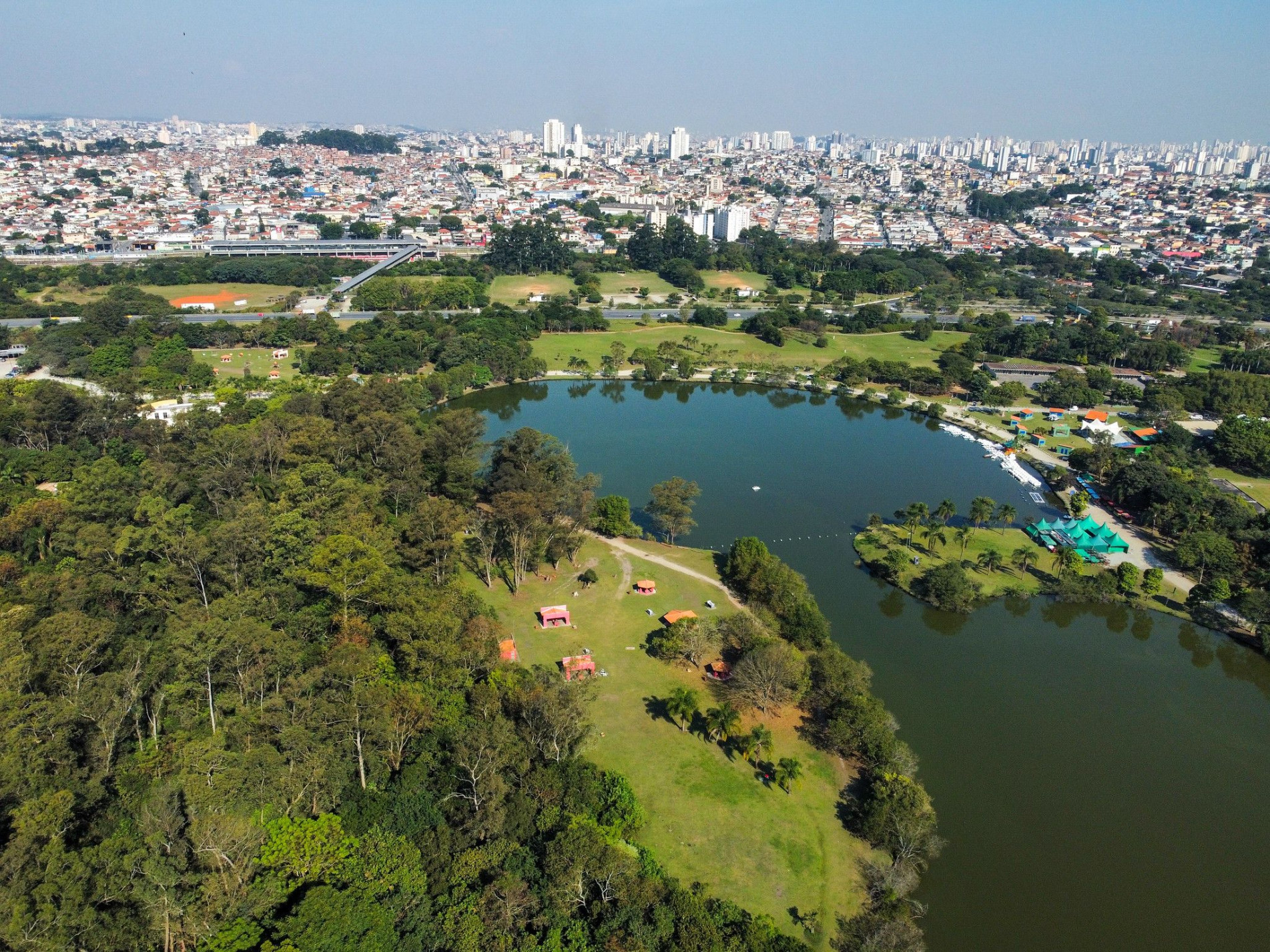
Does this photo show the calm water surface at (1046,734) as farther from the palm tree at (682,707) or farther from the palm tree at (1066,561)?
the palm tree at (682,707)

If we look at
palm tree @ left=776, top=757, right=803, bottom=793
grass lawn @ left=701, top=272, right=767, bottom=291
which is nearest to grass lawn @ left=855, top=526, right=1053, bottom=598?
palm tree @ left=776, top=757, right=803, bottom=793

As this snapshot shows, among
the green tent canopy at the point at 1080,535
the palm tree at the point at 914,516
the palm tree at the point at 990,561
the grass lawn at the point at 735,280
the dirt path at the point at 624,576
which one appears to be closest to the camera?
the dirt path at the point at 624,576

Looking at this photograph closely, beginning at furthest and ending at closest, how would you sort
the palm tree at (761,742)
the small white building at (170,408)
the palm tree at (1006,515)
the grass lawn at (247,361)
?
the grass lawn at (247,361) → the small white building at (170,408) → the palm tree at (1006,515) → the palm tree at (761,742)

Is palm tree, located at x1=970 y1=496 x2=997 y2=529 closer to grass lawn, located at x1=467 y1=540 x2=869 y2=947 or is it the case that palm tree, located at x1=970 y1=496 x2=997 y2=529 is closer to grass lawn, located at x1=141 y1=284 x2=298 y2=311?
grass lawn, located at x1=467 y1=540 x2=869 y2=947

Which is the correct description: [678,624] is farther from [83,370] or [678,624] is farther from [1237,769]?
[83,370]

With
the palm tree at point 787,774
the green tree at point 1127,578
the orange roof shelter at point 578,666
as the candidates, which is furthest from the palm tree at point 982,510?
the orange roof shelter at point 578,666

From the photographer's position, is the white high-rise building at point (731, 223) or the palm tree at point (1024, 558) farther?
the white high-rise building at point (731, 223)

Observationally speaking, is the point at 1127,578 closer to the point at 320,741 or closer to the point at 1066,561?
the point at 1066,561

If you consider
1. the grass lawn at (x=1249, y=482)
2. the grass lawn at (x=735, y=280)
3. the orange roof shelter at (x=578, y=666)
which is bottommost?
the orange roof shelter at (x=578, y=666)

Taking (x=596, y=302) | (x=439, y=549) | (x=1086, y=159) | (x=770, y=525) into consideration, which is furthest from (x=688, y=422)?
(x=1086, y=159)
